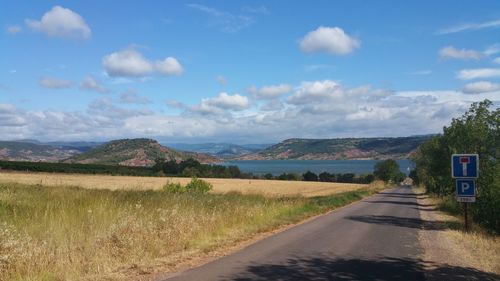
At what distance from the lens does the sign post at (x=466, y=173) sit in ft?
54.5

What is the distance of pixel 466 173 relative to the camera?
16703 mm

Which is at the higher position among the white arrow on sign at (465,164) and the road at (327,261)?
the white arrow on sign at (465,164)

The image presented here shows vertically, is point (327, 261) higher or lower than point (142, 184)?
lower

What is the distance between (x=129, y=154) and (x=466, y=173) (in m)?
168

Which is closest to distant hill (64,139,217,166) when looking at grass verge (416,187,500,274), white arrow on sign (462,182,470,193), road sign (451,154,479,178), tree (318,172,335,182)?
tree (318,172,335,182)

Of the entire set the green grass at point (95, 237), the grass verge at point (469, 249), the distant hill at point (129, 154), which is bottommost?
the grass verge at point (469, 249)

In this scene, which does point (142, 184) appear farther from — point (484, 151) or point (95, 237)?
point (95, 237)

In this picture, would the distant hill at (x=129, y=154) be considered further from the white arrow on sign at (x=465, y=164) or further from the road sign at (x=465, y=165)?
the white arrow on sign at (x=465, y=164)

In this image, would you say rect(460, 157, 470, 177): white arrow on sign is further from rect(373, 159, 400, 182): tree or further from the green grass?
rect(373, 159, 400, 182): tree

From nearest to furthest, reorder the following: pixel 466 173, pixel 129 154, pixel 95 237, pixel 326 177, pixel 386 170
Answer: pixel 95 237 < pixel 466 173 < pixel 386 170 < pixel 326 177 < pixel 129 154

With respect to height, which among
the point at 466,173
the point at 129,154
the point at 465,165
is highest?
the point at 129,154

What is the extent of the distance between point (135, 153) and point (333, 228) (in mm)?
164977

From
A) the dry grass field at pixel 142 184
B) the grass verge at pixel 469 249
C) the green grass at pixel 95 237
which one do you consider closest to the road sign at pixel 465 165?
the grass verge at pixel 469 249

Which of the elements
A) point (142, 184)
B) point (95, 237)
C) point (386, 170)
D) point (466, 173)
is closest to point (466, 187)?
point (466, 173)
